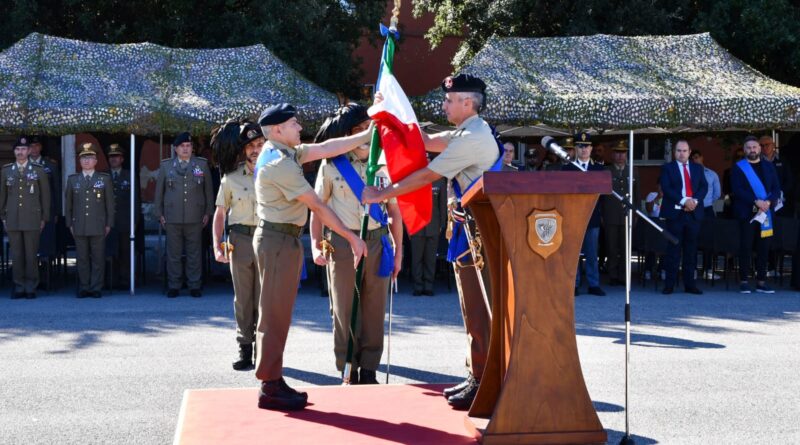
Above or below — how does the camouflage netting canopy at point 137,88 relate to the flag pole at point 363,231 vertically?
above

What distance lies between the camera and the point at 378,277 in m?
7.18

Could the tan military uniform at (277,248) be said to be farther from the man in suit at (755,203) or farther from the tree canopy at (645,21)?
the tree canopy at (645,21)

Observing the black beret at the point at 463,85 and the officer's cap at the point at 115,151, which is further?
the officer's cap at the point at 115,151

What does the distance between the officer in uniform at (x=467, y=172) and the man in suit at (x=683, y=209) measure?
22.8 feet

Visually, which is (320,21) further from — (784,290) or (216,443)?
(216,443)

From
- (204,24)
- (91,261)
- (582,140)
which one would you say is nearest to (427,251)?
(582,140)

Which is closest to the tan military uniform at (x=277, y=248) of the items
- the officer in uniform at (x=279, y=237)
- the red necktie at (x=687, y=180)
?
the officer in uniform at (x=279, y=237)

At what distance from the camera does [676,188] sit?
12648mm

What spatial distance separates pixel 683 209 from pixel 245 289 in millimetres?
6458

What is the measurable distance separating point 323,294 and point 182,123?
2641 millimetres

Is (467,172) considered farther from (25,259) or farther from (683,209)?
(25,259)

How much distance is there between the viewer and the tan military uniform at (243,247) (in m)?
8.20

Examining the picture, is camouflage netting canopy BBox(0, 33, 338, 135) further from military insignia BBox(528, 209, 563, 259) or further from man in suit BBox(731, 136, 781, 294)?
military insignia BBox(528, 209, 563, 259)

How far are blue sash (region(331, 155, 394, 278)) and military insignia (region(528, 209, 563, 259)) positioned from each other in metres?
2.16
